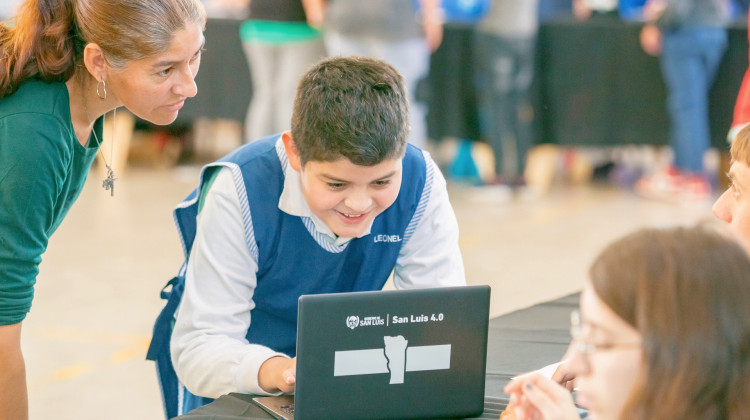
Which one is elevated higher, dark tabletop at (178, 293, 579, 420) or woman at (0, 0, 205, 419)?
woman at (0, 0, 205, 419)

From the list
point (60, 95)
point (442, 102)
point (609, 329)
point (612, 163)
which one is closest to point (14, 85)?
point (60, 95)

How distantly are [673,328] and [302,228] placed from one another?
942mm

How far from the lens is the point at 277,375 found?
1538 mm

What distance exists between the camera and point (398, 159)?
173cm

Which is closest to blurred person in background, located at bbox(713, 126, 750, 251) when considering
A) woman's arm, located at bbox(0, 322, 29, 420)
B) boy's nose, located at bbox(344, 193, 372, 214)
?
boy's nose, located at bbox(344, 193, 372, 214)

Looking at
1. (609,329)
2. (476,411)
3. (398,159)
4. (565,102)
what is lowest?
(476,411)

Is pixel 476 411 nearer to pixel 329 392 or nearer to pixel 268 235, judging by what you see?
pixel 329 392

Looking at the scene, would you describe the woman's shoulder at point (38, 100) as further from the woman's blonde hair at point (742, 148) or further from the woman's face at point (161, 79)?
the woman's blonde hair at point (742, 148)

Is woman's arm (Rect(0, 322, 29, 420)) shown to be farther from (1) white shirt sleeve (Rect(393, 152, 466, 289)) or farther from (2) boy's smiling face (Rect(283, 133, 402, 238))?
(1) white shirt sleeve (Rect(393, 152, 466, 289))

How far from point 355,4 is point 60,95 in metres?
3.74

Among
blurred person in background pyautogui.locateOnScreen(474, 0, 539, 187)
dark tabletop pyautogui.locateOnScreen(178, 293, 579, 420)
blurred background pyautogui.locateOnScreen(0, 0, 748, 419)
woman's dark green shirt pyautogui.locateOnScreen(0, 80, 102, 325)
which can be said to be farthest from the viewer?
blurred person in background pyautogui.locateOnScreen(474, 0, 539, 187)

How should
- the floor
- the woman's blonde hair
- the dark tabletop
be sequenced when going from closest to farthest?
the dark tabletop, the woman's blonde hair, the floor

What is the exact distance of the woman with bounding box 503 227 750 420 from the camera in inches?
39.8

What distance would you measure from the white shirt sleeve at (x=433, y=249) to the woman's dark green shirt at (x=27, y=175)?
2.26ft
